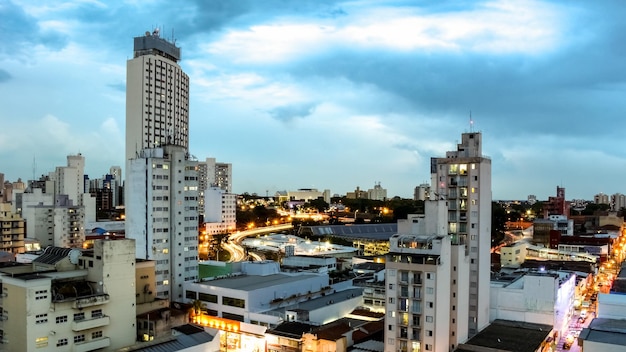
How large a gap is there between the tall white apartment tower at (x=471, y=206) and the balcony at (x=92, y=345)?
19.3 m

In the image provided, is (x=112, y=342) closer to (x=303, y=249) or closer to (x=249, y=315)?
(x=249, y=315)

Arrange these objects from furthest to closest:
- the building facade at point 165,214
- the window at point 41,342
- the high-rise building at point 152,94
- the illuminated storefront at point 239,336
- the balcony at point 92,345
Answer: the high-rise building at point 152,94
the building facade at point 165,214
the illuminated storefront at point 239,336
the balcony at point 92,345
the window at point 41,342

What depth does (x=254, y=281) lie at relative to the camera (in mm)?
36875

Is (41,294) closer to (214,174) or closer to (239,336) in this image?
(239,336)

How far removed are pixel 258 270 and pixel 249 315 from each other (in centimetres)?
994

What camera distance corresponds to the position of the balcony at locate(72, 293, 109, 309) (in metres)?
24.1

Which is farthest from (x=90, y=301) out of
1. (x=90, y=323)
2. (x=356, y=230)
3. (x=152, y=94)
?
(x=356, y=230)

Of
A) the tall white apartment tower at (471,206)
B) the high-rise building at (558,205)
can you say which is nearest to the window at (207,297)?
the tall white apartment tower at (471,206)

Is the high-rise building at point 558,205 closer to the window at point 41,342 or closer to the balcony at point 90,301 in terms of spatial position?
the balcony at point 90,301

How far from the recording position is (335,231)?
275ft

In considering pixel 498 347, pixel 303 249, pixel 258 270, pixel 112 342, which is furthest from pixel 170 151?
pixel 303 249

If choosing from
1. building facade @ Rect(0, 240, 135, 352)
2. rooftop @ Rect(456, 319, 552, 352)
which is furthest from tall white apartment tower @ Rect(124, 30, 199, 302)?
rooftop @ Rect(456, 319, 552, 352)

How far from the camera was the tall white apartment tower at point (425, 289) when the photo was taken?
971 inches

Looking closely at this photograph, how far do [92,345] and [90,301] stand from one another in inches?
89.6
